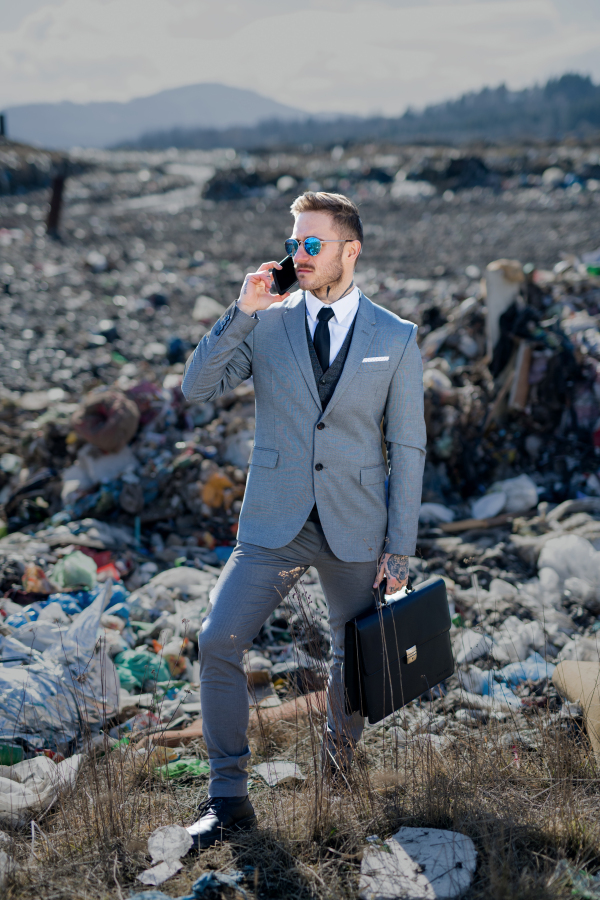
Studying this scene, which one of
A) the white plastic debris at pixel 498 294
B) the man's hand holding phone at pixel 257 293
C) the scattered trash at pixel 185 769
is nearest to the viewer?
the man's hand holding phone at pixel 257 293

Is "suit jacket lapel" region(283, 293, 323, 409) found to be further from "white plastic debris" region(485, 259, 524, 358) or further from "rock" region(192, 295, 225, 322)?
"rock" region(192, 295, 225, 322)

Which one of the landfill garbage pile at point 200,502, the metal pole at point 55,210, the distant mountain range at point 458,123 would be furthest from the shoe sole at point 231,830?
the distant mountain range at point 458,123

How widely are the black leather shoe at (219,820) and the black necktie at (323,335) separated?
141cm

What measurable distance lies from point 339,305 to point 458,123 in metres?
106

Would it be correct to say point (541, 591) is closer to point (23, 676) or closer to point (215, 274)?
point (23, 676)

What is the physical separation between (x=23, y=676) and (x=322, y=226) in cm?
223

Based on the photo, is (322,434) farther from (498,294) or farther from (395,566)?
(498,294)

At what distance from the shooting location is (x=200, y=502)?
4.98 metres

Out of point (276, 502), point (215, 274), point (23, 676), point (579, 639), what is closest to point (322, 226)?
point (276, 502)

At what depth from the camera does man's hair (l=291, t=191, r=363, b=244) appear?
7.13 feet

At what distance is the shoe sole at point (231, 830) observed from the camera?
2.01 meters

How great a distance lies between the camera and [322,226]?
2.17 meters

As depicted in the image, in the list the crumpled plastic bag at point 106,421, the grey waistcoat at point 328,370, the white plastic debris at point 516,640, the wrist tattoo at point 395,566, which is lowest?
the white plastic debris at point 516,640

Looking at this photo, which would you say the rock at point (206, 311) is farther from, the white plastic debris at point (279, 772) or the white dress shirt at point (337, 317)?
the white plastic debris at point (279, 772)
